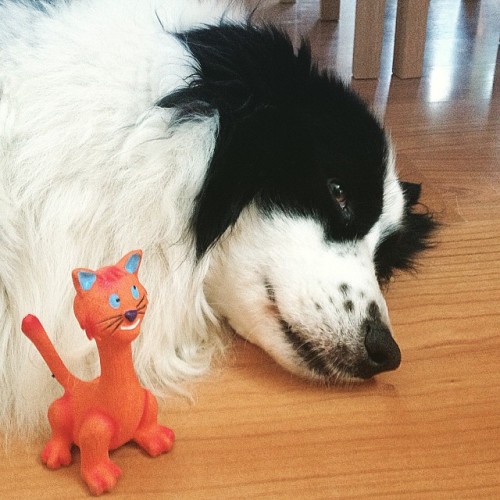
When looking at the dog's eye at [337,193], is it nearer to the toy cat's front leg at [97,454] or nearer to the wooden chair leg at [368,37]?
the toy cat's front leg at [97,454]

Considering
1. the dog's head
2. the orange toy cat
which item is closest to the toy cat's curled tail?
the orange toy cat

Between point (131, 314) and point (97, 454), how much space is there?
196mm

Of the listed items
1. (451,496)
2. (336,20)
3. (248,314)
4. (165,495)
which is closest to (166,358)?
(248,314)

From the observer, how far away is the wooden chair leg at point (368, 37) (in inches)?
88.4

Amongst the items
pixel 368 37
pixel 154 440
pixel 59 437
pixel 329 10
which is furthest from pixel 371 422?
pixel 329 10

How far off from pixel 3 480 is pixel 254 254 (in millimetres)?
429

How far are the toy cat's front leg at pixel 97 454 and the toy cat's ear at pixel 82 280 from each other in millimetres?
162

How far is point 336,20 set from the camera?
130 inches

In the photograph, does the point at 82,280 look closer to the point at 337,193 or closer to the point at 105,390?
the point at 105,390

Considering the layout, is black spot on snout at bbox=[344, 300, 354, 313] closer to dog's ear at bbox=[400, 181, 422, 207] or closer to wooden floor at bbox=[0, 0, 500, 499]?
wooden floor at bbox=[0, 0, 500, 499]

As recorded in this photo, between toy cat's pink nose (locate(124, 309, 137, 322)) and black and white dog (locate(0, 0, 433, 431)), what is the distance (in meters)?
0.27

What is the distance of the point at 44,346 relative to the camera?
68cm

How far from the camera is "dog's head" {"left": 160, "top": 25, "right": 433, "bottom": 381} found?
919mm

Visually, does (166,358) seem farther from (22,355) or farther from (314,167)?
(314,167)
